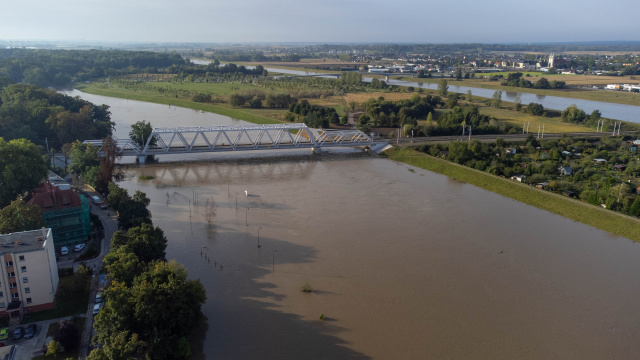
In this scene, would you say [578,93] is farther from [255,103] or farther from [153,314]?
[153,314]

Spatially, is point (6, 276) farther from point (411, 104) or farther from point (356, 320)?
point (411, 104)

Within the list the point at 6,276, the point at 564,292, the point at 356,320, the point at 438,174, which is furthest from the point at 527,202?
the point at 6,276

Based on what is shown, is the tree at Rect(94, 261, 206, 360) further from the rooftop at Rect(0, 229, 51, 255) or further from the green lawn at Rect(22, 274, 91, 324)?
the rooftop at Rect(0, 229, 51, 255)

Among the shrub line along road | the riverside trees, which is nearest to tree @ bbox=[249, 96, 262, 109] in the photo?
the shrub line along road

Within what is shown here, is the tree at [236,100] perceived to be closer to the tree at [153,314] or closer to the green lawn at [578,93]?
the tree at [153,314]

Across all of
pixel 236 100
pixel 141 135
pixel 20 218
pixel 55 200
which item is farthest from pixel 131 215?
pixel 236 100

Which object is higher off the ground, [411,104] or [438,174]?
[411,104]
